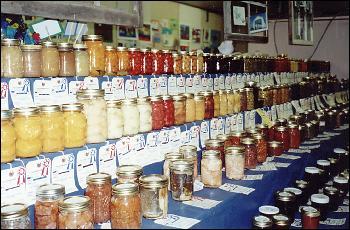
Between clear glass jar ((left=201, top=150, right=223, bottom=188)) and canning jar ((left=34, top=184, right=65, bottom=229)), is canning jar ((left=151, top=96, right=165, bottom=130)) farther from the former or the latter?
canning jar ((left=34, top=184, right=65, bottom=229))

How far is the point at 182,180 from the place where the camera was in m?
2.28

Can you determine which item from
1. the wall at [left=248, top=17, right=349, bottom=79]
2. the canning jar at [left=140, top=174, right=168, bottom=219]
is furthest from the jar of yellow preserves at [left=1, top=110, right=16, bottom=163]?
the wall at [left=248, top=17, right=349, bottom=79]

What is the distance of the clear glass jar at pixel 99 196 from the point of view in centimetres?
194

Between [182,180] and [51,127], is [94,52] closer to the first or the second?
[51,127]

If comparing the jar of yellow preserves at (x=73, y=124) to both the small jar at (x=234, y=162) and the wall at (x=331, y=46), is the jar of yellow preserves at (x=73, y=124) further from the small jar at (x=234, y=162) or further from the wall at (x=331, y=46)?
the wall at (x=331, y=46)

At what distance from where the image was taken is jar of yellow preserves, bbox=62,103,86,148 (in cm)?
197

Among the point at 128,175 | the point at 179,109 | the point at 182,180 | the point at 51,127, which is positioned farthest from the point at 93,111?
the point at 179,109

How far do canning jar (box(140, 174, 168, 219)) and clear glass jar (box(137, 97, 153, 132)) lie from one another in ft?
1.64

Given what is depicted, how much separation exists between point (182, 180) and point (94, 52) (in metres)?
0.86

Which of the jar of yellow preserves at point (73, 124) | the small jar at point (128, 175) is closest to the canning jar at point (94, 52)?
the jar of yellow preserves at point (73, 124)

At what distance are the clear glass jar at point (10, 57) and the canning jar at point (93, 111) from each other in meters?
0.36

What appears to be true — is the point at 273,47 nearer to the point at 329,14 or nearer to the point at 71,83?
the point at 329,14

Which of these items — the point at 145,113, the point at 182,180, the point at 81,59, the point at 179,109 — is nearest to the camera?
the point at 81,59

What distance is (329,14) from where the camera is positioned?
6898mm
